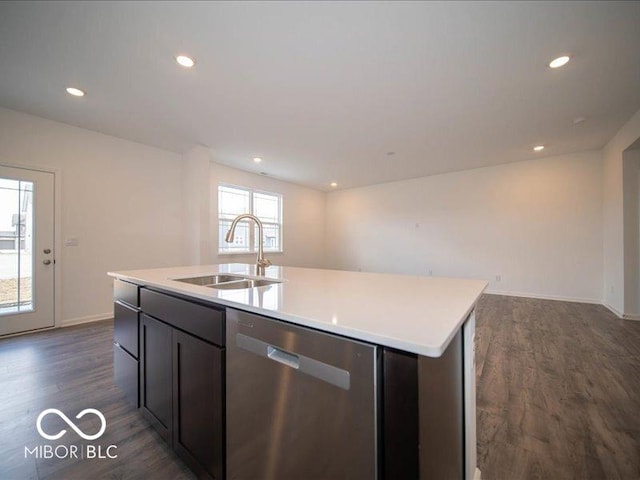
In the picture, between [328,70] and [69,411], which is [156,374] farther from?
[328,70]

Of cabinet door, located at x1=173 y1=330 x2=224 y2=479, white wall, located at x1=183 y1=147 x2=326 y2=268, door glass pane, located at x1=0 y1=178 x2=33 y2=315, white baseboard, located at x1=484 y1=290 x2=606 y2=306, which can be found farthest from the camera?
white baseboard, located at x1=484 y1=290 x2=606 y2=306

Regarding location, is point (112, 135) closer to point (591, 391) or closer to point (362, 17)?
point (362, 17)

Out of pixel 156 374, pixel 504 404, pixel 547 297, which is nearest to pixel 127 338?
pixel 156 374

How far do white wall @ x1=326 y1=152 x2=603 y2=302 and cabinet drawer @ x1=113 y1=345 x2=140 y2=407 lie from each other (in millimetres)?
5798

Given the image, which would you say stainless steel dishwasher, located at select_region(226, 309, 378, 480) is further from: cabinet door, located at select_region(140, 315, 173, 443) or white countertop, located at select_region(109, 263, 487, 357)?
cabinet door, located at select_region(140, 315, 173, 443)

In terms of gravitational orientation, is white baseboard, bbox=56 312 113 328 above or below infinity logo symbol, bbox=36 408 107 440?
above

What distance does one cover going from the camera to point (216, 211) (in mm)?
5145

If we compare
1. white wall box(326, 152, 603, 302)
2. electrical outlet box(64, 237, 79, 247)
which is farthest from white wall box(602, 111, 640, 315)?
electrical outlet box(64, 237, 79, 247)

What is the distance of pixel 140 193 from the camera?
4086 mm

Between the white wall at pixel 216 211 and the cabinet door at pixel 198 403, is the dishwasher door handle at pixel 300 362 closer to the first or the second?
the cabinet door at pixel 198 403

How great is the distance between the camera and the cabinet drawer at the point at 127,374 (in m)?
1.60

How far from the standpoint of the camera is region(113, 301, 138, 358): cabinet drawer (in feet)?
5.26

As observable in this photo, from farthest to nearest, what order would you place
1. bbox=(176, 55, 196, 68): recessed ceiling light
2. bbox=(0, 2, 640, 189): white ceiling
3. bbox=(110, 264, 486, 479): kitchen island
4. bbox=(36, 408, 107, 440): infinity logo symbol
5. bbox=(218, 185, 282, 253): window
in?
bbox=(218, 185, 282, 253): window
bbox=(176, 55, 196, 68): recessed ceiling light
bbox=(0, 2, 640, 189): white ceiling
bbox=(36, 408, 107, 440): infinity logo symbol
bbox=(110, 264, 486, 479): kitchen island

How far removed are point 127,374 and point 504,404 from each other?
248 cm
